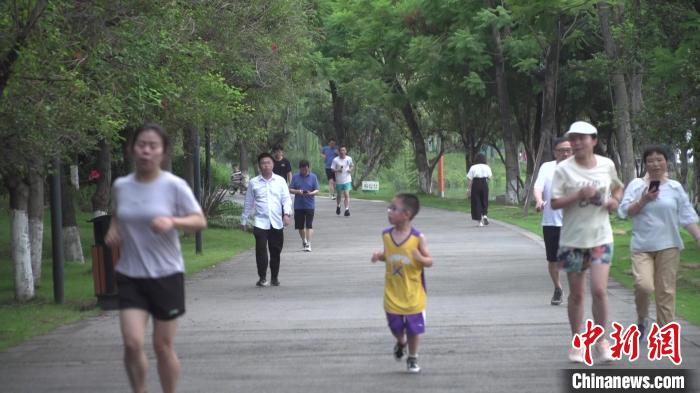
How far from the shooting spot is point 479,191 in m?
27.2

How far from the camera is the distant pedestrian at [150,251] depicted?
24.3ft

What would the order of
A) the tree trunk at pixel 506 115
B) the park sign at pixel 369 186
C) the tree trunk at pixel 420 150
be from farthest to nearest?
the park sign at pixel 369 186, the tree trunk at pixel 420 150, the tree trunk at pixel 506 115

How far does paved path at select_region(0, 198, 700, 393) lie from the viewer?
30.2 feet

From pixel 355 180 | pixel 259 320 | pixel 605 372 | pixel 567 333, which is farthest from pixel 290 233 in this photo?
pixel 355 180

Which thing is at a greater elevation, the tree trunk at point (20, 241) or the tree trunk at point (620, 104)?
the tree trunk at point (620, 104)

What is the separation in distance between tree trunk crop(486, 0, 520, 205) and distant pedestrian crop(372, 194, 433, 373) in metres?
26.0

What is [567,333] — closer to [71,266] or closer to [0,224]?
[71,266]

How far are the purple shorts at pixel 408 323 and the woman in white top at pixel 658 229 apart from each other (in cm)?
213

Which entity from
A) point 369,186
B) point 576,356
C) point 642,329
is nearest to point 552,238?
point 642,329

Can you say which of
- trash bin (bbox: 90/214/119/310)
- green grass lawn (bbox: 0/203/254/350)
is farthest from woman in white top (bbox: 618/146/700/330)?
trash bin (bbox: 90/214/119/310)

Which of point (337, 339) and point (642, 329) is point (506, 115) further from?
point (642, 329)

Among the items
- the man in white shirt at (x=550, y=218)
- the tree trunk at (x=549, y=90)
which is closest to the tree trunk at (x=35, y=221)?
the man in white shirt at (x=550, y=218)

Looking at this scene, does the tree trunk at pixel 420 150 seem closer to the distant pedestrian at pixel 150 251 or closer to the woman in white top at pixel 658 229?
the woman in white top at pixel 658 229

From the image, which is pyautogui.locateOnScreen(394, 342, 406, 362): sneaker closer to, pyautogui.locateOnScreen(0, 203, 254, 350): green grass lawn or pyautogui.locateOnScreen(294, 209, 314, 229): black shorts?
pyautogui.locateOnScreen(0, 203, 254, 350): green grass lawn
